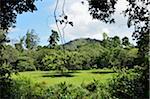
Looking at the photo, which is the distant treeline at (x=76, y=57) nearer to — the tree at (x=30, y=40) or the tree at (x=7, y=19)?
the tree at (x=30, y=40)

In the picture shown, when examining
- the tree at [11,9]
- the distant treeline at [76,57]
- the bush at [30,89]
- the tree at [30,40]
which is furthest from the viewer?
the tree at [30,40]

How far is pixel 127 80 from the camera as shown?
12.9 metres

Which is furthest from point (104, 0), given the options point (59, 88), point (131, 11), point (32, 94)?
point (59, 88)

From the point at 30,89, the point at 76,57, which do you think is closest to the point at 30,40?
the point at 76,57

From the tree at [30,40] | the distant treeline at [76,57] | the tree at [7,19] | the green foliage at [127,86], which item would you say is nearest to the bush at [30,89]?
the green foliage at [127,86]

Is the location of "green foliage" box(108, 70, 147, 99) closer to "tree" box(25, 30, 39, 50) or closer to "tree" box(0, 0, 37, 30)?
"tree" box(0, 0, 37, 30)

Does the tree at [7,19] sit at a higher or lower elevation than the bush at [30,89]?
higher

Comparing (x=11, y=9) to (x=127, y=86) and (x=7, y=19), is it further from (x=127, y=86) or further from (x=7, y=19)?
(x=127, y=86)

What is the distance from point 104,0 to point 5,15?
232 centimetres

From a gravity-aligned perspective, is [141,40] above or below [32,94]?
above

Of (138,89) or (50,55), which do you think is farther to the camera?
(50,55)

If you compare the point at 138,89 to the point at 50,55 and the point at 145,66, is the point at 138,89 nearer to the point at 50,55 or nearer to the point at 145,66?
the point at 145,66

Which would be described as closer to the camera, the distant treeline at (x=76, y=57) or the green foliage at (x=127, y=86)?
the green foliage at (x=127, y=86)

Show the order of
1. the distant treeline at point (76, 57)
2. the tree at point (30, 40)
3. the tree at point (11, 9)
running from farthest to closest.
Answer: the tree at point (30, 40)
the distant treeline at point (76, 57)
the tree at point (11, 9)
